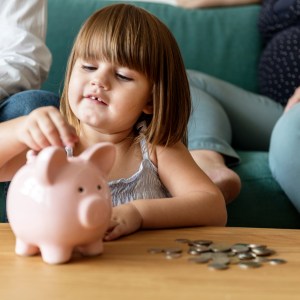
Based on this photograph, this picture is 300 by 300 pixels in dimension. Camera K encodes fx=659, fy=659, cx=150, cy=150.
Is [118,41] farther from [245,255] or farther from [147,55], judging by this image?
[245,255]

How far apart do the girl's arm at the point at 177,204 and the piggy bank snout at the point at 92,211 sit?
4.8 inches

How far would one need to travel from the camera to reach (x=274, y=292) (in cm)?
64

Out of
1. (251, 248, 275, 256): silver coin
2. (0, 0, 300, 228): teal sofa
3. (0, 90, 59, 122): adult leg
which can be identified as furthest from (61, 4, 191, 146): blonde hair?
(0, 0, 300, 228): teal sofa

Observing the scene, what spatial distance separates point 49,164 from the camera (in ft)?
2.23

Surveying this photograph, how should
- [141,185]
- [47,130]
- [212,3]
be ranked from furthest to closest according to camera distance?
[212,3], [141,185], [47,130]

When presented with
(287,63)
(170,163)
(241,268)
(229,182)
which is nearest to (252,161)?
(229,182)

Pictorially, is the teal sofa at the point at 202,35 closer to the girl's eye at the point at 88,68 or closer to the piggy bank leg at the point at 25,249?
the girl's eye at the point at 88,68

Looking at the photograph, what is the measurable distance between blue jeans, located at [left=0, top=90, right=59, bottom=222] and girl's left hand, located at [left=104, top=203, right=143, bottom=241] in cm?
39

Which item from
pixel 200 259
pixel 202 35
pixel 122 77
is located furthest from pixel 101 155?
pixel 202 35

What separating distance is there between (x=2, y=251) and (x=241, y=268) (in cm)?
28

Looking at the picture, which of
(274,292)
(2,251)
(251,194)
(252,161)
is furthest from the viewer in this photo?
Answer: (252,161)

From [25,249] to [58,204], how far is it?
0.09 metres

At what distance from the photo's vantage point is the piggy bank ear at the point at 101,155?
730mm

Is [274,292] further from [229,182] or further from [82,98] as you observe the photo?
[229,182]
